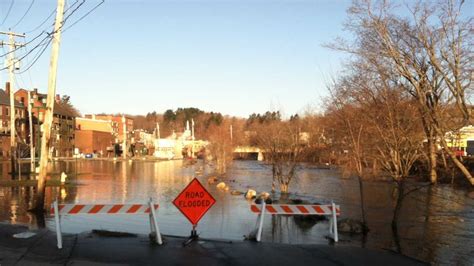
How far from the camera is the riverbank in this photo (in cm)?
954

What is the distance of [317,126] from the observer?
3850 cm

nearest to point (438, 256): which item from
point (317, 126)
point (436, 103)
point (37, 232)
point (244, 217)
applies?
point (244, 217)

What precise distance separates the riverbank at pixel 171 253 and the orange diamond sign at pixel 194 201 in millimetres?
647

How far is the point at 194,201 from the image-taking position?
38.5 ft

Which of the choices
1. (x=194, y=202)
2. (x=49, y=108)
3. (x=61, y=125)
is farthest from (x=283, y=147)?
(x=61, y=125)

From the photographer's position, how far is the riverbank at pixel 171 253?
9539 millimetres

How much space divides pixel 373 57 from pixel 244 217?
12.7m

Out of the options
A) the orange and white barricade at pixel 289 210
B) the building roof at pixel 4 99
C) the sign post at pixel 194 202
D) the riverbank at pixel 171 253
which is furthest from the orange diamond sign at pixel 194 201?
the building roof at pixel 4 99

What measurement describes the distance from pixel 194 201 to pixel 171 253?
1760 millimetres

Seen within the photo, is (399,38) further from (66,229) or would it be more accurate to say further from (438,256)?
(66,229)

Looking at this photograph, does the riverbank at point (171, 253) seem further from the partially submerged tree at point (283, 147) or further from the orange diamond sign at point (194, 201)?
the partially submerged tree at point (283, 147)

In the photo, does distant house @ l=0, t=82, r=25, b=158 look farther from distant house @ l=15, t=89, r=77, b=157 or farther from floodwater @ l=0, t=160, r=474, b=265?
floodwater @ l=0, t=160, r=474, b=265

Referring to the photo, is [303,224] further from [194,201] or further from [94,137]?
[94,137]

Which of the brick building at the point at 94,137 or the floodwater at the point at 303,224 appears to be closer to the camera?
the floodwater at the point at 303,224
